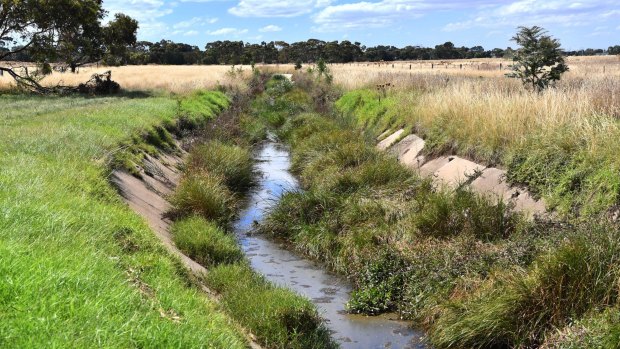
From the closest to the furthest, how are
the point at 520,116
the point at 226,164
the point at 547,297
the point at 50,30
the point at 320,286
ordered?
the point at 547,297
the point at 320,286
the point at 520,116
the point at 226,164
the point at 50,30

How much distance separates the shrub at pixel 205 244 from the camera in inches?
369

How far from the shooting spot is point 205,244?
9.55m

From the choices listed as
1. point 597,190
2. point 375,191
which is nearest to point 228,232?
point 375,191

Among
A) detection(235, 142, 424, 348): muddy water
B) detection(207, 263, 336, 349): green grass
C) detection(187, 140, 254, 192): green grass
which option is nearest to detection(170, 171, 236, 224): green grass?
detection(235, 142, 424, 348): muddy water

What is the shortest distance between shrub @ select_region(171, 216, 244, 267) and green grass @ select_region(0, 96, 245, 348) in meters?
1.16

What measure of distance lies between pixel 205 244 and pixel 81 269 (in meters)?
4.45

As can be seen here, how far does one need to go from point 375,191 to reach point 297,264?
2448 millimetres

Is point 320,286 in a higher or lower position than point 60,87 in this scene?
lower

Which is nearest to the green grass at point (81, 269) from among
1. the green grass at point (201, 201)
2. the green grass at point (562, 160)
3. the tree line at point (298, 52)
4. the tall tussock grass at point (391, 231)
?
the green grass at point (201, 201)

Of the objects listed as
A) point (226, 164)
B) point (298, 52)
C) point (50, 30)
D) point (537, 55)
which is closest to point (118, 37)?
point (50, 30)

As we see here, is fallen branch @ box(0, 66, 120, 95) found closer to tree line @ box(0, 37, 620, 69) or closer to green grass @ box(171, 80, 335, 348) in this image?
green grass @ box(171, 80, 335, 348)

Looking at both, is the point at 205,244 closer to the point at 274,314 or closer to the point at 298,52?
the point at 274,314

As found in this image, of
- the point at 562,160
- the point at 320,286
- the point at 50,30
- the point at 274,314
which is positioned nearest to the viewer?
the point at 274,314

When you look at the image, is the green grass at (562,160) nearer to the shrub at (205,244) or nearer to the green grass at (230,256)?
the green grass at (230,256)
